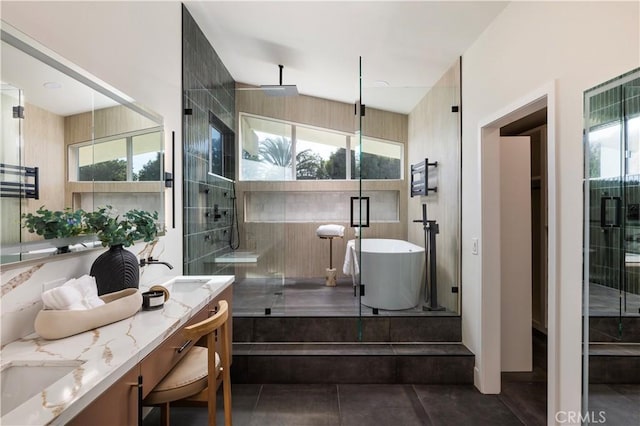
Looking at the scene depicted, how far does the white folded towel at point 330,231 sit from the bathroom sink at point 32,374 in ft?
11.8

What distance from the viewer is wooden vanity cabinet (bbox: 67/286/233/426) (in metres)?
0.83

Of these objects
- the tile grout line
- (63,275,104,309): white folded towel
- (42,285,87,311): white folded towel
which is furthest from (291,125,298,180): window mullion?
(42,285,87,311): white folded towel

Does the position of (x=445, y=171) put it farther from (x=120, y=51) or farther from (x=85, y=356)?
(x=85, y=356)

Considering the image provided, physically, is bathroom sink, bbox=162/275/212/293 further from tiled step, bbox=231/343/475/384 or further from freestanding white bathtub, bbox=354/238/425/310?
freestanding white bathtub, bbox=354/238/425/310

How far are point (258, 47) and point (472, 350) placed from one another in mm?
3723

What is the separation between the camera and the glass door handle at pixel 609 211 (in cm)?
→ 133

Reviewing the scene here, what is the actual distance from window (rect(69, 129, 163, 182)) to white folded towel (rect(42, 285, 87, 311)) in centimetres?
52

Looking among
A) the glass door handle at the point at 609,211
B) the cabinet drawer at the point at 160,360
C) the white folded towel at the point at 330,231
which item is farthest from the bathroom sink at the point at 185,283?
the white folded towel at the point at 330,231

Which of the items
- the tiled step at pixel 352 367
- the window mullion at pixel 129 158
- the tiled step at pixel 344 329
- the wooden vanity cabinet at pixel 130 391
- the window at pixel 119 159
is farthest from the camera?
the tiled step at pixel 344 329

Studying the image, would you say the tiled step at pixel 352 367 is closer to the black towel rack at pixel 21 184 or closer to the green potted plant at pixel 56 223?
the green potted plant at pixel 56 223

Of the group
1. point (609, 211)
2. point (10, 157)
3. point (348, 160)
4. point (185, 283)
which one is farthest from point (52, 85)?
point (348, 160)

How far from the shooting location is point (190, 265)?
2674 millimetres

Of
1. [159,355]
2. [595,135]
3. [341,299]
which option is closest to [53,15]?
[159,355]

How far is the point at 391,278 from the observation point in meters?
3.19
